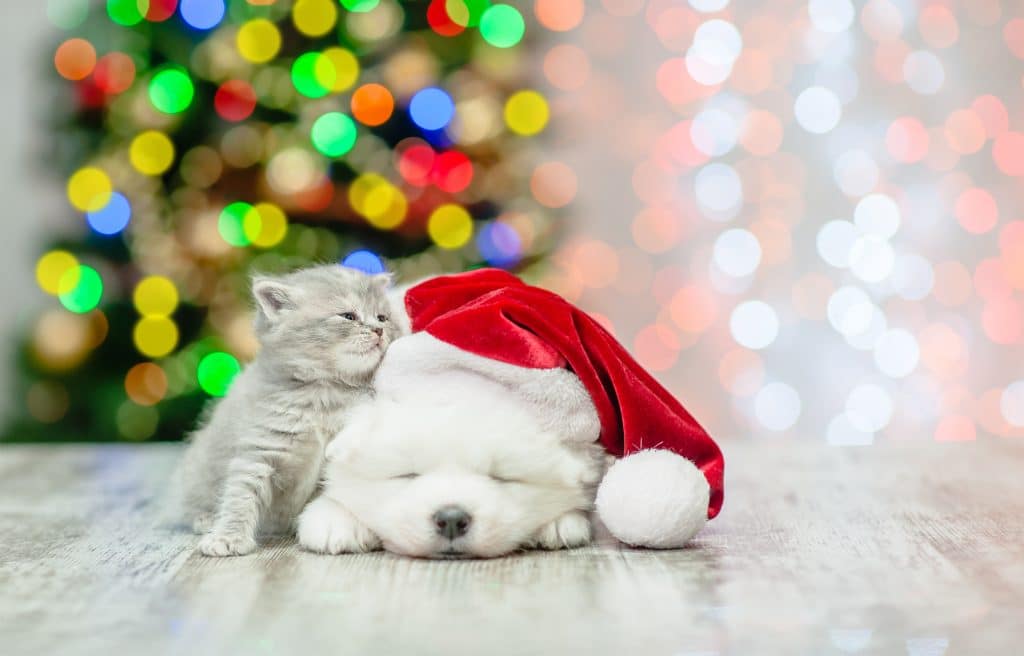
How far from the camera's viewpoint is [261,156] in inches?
113

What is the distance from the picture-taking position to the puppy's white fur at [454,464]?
131cm

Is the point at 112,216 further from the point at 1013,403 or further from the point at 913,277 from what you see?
the point at 1013,403

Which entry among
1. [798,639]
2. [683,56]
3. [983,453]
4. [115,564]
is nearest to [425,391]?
[115,564]

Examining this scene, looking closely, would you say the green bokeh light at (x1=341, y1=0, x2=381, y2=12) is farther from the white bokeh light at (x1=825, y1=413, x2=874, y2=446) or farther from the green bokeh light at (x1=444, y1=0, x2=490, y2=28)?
the white bokeh light at (x1=825, y1=413, x2=874, y2=446)

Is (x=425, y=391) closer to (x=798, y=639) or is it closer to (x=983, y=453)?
(x=798, y=639)

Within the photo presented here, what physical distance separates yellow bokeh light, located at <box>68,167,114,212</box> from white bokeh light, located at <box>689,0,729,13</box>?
2099mm

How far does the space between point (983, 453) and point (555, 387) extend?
5.37 ft

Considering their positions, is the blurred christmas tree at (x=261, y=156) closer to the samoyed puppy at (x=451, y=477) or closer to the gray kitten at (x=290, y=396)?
the gray kitten at (x=290, y=396)

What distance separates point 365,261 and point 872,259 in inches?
71.8

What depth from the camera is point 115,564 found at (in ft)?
4.52

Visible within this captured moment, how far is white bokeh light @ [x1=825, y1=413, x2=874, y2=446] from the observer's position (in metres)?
3.55

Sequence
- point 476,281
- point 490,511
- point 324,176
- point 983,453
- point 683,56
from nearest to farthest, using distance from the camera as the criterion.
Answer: point 490,511, point 476,281, point 983,453, point 324,176, point 683,56

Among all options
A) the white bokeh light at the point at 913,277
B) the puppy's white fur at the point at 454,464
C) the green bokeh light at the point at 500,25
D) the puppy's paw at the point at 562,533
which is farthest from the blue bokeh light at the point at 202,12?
the white bokeh light at the point at 913,277

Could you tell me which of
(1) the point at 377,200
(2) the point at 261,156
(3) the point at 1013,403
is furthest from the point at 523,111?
(3) the point at 1013,403
